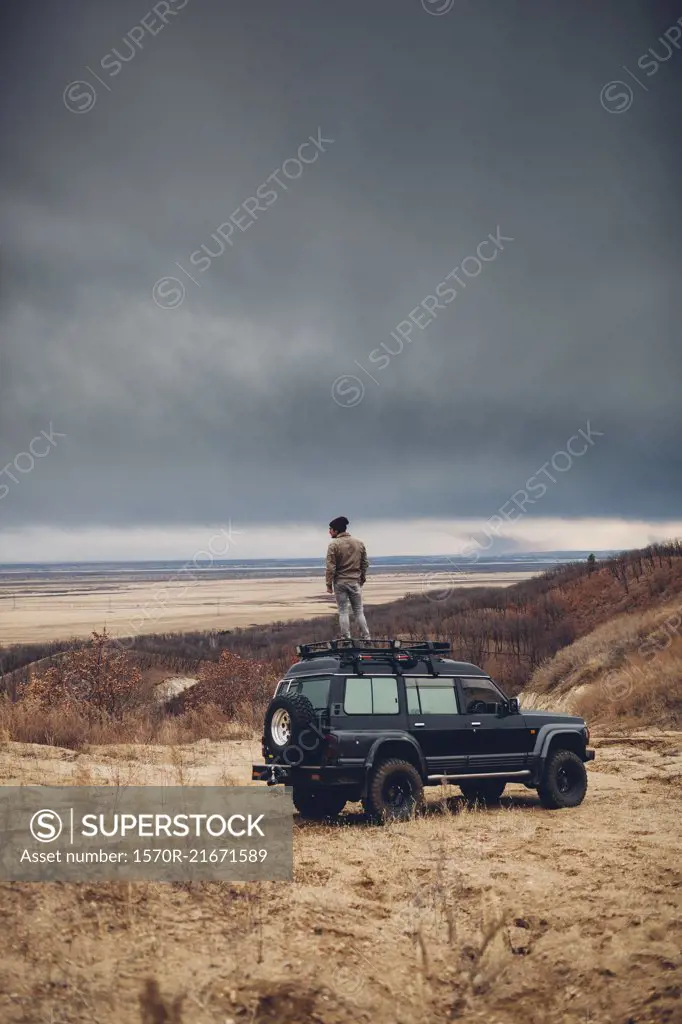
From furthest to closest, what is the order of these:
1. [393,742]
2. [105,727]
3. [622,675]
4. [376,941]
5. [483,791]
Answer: [622,675], [105,727], [483,791], [393,742], [376,941]

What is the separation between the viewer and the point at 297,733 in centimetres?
1012

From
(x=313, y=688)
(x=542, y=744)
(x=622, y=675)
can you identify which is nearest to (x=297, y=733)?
(x=313, y=688)

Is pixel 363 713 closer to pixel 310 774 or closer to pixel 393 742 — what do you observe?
pixel 393 742

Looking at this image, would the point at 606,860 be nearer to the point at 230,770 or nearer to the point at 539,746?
the point at 539,746

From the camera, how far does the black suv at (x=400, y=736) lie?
10.2m

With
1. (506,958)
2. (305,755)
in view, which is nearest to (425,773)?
(305,755)

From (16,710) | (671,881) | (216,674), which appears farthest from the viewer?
(216,674)

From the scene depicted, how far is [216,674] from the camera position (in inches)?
992

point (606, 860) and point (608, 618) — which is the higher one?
point (608, 618)

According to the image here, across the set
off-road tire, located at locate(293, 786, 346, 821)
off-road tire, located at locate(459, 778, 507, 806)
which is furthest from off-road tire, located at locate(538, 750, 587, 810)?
off-road tire, located at locate(293, 786, 346, 821)

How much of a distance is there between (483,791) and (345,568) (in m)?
4.15

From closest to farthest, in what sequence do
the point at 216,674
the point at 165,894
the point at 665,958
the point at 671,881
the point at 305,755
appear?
1. the point at 665,958
2. the point at 165,894
3. the point at 671,881
4. the point at 305,755
5. the point at 216,674

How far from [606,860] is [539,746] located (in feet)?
10.7

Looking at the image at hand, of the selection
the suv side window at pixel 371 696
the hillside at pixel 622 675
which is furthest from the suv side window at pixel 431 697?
the hillside at pixel 622 675
